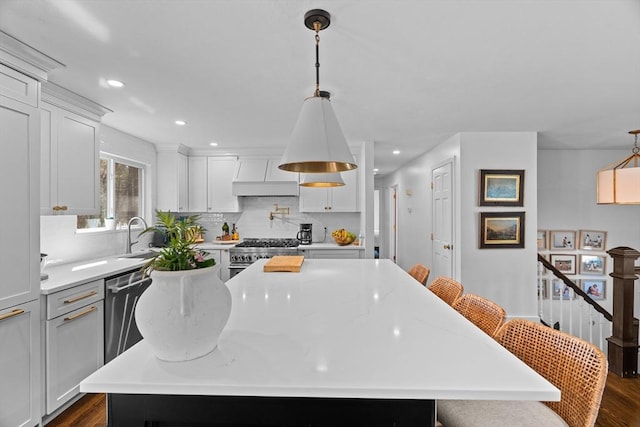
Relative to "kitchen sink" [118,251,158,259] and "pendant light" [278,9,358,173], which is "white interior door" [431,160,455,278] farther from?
"kitchen sink" [118,251,158,259]

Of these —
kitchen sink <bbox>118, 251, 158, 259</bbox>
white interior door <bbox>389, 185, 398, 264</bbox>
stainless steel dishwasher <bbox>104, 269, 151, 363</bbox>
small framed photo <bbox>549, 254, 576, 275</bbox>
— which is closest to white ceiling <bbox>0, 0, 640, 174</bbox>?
kitchen sink <bbox>118, 251, 158, 259</bbox>

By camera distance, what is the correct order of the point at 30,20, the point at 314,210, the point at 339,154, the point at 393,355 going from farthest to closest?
the point at 314,210 < the point at 30,20 < the point at 339,154 < the point at 393,355

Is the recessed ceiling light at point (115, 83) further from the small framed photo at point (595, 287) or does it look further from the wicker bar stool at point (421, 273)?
the small framed photo at point (595, 287)

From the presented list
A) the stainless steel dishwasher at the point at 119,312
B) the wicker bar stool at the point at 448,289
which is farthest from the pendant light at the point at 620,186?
the stainless steel dishwasher at the point at 119,312

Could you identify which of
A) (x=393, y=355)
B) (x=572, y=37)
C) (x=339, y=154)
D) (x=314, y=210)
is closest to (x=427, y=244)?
(x=314, y=210)

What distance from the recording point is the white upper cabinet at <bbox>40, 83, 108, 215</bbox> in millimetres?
2477

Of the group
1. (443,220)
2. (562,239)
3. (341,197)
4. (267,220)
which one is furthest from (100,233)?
(562,239)

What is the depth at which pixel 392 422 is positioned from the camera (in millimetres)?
817

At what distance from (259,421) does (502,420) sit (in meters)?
0.75

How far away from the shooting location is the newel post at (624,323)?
2984mm

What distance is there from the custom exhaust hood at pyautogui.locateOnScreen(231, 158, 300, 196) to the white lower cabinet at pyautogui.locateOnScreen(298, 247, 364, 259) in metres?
0.92

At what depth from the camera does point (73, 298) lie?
2.28 metres

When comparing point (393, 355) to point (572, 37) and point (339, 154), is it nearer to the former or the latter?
point (339, 154)

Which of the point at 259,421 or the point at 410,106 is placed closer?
the point at 259,421
